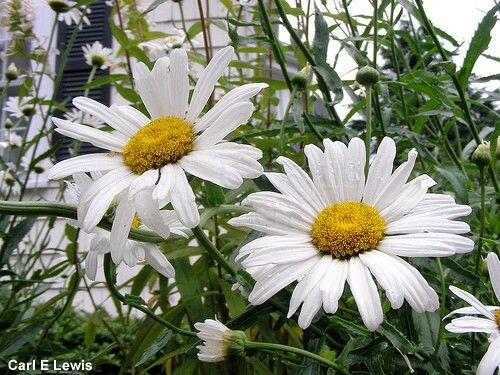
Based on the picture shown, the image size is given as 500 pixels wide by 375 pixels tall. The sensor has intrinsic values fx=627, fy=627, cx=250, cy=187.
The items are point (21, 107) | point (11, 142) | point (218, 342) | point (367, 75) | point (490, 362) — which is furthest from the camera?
point (11, 142)

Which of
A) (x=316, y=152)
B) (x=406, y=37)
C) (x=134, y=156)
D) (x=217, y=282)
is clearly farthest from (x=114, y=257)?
(x=406, y=37)

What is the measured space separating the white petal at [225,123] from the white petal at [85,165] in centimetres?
7

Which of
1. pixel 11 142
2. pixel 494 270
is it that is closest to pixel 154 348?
pixel 494 270

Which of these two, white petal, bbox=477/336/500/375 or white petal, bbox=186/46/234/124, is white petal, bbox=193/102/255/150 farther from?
white petal, bbox=477/336/500/375

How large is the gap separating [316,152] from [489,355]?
20 cm

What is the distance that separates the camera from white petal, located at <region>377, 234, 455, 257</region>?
Result: 396 mm

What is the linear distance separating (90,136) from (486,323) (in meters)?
0.32

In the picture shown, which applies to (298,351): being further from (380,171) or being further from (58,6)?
(58,6)

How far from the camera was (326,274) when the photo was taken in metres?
0.42

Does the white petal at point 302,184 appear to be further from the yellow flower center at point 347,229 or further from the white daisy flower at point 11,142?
the white daisy flower at point 11,142

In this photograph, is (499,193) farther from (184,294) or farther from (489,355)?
(184,294)

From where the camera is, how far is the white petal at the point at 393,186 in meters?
0.48

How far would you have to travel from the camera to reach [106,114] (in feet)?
1.67

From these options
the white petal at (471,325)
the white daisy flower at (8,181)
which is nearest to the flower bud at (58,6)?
the white daisy flower at (8,181)
